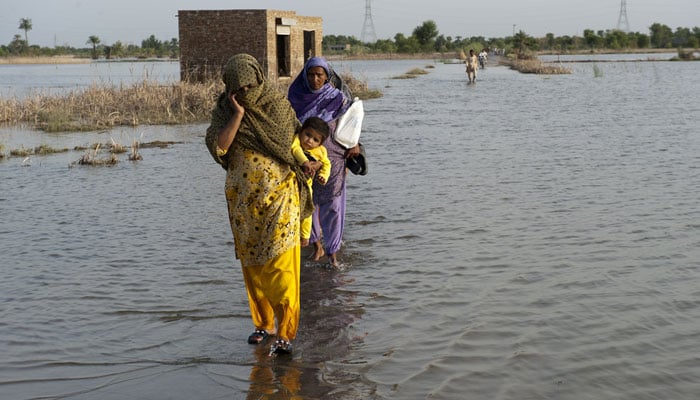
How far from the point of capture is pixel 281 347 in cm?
463

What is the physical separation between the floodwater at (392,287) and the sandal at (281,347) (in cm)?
5

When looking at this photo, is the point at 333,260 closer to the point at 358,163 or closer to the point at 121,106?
the point at 358,163

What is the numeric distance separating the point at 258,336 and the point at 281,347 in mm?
323

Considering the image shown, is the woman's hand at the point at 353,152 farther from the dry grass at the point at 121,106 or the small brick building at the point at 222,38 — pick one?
the small brick building at the point at 222,38

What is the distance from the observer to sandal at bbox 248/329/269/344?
4.90 metres

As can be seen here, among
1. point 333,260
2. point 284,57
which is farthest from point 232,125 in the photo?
point 284,57

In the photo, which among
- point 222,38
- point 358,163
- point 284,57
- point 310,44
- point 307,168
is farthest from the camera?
point 310,44

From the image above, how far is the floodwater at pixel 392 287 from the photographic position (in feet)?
14.5

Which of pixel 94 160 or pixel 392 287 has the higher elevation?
pixel 94 160

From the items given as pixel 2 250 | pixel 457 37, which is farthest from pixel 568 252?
pixel 457 37

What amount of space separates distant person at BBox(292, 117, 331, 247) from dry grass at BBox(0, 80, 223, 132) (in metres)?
15.0

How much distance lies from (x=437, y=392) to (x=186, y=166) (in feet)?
31.8

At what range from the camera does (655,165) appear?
12102 mm

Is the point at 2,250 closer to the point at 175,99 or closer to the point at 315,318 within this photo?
the point at 315,318
